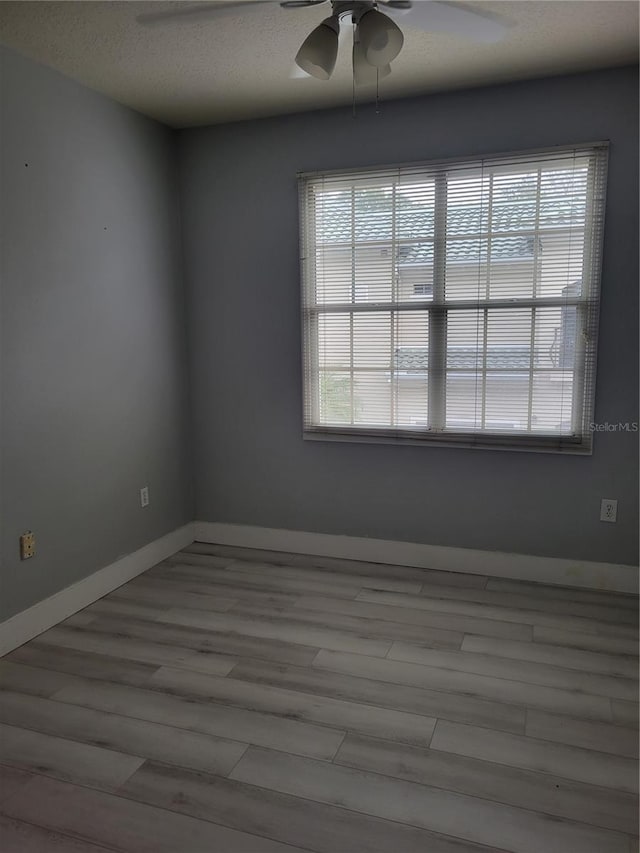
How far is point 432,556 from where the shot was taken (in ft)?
11.6

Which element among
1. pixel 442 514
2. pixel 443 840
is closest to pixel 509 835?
pixel 443 840

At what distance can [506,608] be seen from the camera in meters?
3.05

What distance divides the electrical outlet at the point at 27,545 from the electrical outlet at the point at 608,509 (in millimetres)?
2751

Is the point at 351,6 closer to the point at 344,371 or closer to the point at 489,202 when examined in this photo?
the point at 489,202

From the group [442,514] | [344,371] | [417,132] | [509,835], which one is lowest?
[509,835]

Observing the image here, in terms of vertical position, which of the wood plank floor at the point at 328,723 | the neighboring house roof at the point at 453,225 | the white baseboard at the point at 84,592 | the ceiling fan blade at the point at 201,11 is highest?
the ceiling fan blade at the point at 201,11

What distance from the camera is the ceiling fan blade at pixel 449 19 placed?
90.2 inches

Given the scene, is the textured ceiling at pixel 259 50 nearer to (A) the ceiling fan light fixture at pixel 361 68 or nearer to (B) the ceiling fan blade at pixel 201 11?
(B) the ceiling fan blade at pixel 201 11

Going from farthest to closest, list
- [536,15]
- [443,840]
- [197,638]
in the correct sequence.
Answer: [197,638]
[536,15]
[443,840]

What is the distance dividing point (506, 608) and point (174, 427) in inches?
85.2

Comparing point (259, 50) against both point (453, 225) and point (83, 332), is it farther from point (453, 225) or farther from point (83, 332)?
point (83, 332)

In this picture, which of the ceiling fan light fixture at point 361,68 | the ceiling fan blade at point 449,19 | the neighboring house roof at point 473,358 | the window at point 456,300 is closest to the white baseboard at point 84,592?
the window at point 456,300

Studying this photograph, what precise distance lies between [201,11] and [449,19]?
943mm

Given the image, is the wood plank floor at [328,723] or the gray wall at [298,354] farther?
the gray wall at [298,354]
